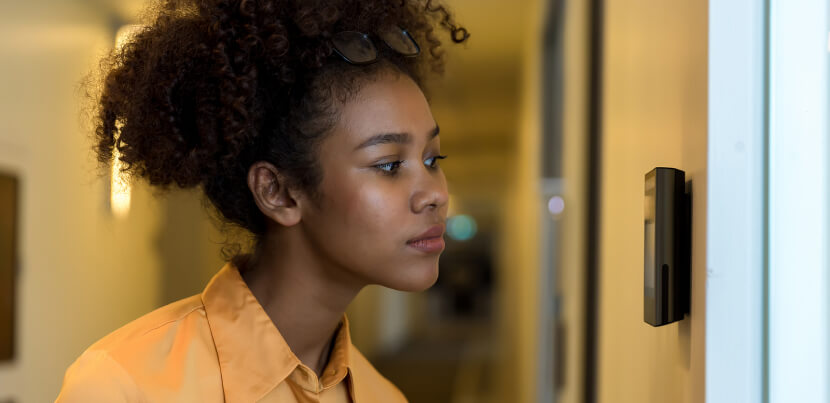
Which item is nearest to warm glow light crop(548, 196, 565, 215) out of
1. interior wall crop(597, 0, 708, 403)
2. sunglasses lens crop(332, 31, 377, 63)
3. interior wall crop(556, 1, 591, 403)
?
interior wall crop(556, 1, 591, 403)

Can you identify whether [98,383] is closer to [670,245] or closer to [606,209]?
[670,245]

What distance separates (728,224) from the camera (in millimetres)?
760

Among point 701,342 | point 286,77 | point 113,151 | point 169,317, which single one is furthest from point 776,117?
point 113,151

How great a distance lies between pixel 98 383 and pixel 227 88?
495 mm

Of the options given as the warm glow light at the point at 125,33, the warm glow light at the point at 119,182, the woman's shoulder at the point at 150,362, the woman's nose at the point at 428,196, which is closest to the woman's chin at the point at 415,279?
the woman's nose at the point at 428,196

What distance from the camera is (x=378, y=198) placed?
4.07ft

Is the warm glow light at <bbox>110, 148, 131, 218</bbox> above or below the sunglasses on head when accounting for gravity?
below

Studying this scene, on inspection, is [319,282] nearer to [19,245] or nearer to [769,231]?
[19,245]

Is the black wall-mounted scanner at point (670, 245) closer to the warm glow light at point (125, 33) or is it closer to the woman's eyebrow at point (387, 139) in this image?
the woman's eyebrow at point (387, 139)

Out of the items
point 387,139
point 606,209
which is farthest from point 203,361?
point 606,209

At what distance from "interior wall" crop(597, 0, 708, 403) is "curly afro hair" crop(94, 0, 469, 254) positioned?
461mm

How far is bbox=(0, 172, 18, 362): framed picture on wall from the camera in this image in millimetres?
1234

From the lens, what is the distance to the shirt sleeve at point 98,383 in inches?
40.8

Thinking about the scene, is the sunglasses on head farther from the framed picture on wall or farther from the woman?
the framed picture on wall
